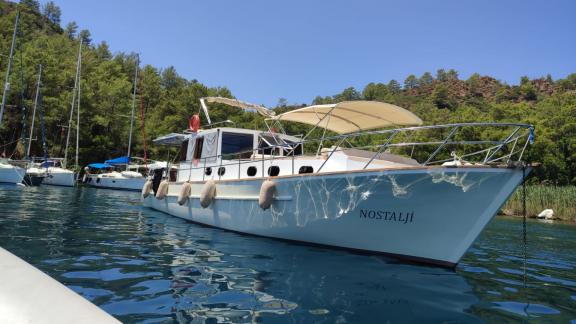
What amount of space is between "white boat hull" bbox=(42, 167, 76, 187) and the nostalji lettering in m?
29.4

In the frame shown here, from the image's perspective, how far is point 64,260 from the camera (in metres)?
5.87

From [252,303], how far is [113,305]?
4.75ft

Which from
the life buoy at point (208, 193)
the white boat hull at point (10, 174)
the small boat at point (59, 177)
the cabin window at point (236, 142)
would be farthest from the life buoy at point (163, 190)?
the small boat at point (59, 177)

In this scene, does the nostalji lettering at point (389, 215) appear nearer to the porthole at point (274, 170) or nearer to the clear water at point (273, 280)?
the clear water at point (273, 280)

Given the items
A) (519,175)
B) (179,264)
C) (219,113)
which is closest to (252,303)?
(179,264)

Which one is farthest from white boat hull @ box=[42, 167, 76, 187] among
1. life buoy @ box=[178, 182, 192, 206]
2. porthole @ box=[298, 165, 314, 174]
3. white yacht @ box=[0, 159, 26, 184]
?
porthole @ box=[298, 165, 314, 174]

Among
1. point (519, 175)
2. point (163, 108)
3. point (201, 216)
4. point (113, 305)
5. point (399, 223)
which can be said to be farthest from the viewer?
point (163, 108)

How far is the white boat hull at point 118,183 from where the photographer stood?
32500mm

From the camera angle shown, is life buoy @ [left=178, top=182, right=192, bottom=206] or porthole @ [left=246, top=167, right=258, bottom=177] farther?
life buoy @ [left=178, top=182, right=192, bottom=206]

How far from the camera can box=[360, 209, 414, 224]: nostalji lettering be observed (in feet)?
21.4

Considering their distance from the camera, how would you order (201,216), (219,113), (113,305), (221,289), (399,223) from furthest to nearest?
(219,113) < (201,216) < (399,223) < (221,289) < (113,305)

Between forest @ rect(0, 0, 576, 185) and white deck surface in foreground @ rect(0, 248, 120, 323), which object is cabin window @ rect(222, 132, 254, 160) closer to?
white deck surface in foreground @ rect(0, 248, 120, 323)

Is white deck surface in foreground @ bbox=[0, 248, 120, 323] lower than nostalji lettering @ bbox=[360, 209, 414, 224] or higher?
higher

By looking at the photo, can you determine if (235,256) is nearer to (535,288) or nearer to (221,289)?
(221,289)
